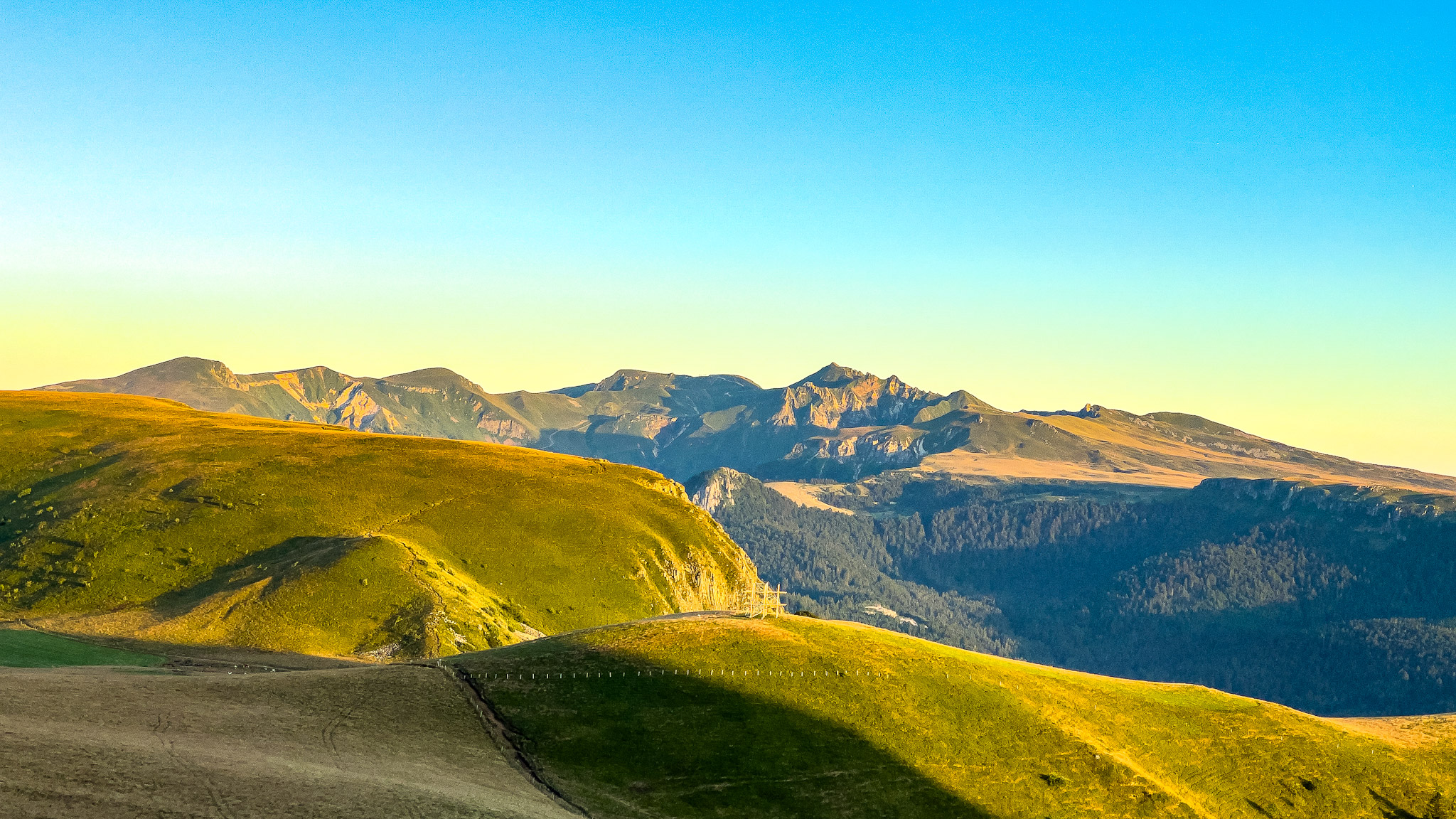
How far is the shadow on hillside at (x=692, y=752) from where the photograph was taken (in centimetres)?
5781

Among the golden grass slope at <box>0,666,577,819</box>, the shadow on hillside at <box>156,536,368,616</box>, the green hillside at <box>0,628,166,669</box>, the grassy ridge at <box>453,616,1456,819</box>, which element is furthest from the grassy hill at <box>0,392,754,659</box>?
the grassy ridge at <box>453,616,1456,819</box>

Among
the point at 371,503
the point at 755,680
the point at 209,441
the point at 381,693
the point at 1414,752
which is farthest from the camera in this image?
the point at 209,441

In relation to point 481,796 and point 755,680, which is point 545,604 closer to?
point 755,680

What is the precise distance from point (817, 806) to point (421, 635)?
2557 inches

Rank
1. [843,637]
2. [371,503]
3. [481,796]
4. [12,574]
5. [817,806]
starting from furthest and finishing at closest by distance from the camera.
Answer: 1. [371,503]
2. [12,574]
3. [843,637]
4. [817,806]
5. [481,796]

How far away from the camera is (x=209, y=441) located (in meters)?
185

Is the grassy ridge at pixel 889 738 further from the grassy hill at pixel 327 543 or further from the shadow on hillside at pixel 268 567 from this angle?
the shadow on hillside at pixel 268 567

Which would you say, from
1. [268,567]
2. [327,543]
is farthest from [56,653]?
[327,543]

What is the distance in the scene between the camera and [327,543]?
437ft

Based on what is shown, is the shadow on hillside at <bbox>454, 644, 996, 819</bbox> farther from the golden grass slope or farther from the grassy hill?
the grassy hill

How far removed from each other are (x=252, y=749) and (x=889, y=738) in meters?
40.2

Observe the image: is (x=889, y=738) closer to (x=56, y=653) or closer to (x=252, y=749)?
(x=252, y=749)

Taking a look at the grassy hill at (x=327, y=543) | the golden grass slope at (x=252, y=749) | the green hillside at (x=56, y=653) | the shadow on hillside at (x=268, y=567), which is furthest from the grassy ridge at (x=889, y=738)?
the shadow on hillside at (x=268, y=567)

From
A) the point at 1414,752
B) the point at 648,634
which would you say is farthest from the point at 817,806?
the point at 1414,752
